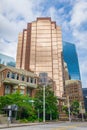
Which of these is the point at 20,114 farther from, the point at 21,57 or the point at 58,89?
the point at 21,57

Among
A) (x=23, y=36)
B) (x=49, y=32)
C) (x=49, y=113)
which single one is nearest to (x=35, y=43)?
(x=49, y=32)

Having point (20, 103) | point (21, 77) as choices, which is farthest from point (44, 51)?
point (20, 103)

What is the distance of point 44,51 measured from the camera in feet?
382

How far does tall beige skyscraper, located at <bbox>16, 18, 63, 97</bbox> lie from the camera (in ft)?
368

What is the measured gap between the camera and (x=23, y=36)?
139 metres

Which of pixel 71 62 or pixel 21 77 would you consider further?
pixel 71 62

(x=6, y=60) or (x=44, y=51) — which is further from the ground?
(x=6, y=60)

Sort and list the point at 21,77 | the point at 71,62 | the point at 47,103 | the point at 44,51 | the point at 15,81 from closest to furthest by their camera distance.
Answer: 1. the point at 47,103
2. the point at 15,81
3. the point at 21,77
4. the point at 44,51
5. the point at 71,62

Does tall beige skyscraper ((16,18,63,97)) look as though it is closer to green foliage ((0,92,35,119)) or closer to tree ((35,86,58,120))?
tree ((35,86,58,120))

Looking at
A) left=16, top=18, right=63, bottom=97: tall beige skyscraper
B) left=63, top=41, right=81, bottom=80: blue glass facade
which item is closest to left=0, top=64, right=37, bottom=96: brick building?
left=16, top=18, right=63, bottom=97: tall beige skyscraper

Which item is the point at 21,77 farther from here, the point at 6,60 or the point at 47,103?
the point at 6,60

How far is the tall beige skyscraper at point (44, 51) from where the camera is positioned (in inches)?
4419

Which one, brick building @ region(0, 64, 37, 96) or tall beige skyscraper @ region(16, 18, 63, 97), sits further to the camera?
tall beige skyscraper @ region(16, 18, 63, 97)

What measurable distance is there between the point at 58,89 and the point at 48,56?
1901 centimetres
